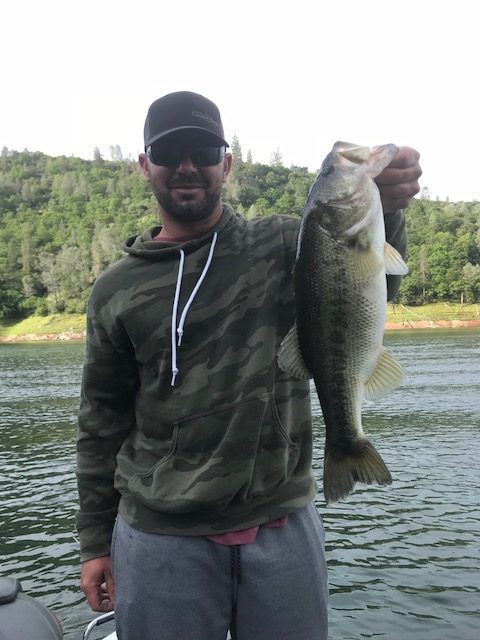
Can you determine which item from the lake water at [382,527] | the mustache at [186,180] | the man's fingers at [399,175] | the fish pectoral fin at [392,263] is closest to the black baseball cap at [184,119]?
the mustache at [186,180]

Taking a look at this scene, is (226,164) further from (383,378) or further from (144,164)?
(383,378)

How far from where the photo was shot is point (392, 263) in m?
2.72

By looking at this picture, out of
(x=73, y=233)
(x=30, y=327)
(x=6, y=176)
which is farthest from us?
(x=6, y=176)

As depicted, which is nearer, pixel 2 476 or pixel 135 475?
pixel 135 475

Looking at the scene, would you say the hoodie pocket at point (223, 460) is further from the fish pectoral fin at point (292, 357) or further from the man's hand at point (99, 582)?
the man's hand at point (99, 582)

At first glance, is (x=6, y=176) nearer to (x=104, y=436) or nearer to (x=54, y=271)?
(x=54, y=271)

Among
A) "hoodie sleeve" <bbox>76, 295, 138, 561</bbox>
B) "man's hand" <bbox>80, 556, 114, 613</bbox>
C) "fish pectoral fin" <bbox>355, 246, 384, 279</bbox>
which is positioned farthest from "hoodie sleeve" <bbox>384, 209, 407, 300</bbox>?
"man's hand" <bbox>80, 556, 114, 613</bbox>

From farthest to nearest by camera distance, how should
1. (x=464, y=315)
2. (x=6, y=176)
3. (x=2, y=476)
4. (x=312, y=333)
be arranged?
(x=6, y=176) → (x=464, y=315) → (x=2, y=476) → (x=312, y=333)

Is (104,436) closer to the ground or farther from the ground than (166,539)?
farther from the ground

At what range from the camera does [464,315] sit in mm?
79750

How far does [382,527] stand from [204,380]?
1093 cm

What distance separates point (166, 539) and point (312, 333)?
1.14 meters

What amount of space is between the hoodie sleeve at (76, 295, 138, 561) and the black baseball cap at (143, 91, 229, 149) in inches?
35.6

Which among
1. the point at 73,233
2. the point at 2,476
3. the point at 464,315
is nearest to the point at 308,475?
the point at 2,476
